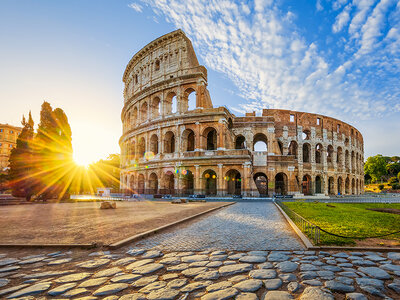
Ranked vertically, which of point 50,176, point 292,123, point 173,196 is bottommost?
point 173,196

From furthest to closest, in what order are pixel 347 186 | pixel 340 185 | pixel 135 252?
pixel 347 186 → pixel 340 185 → pixel 135 252

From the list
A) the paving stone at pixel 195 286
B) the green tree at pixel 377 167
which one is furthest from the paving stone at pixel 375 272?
the green tree at pixel 377 167

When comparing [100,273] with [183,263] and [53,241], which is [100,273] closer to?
[183,263]

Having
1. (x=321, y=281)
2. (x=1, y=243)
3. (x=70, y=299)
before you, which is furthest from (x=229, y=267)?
(x=1, y=243)

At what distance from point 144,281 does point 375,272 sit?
3.55 metres

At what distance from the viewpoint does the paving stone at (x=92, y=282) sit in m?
3.11

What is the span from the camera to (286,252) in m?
4.74

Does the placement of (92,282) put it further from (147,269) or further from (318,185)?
(318,185)

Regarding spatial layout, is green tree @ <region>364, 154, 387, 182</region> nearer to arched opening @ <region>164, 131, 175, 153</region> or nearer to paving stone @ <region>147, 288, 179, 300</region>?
arched opening @ <region>164, 131, 175, 153</region>

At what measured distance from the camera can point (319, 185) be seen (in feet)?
123

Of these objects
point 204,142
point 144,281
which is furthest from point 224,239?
point 204,142

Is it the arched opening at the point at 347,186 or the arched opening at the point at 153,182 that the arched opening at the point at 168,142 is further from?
the arched opening at the point at 347,186

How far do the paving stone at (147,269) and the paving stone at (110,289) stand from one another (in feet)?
1.73

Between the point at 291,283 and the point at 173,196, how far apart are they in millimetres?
25310
